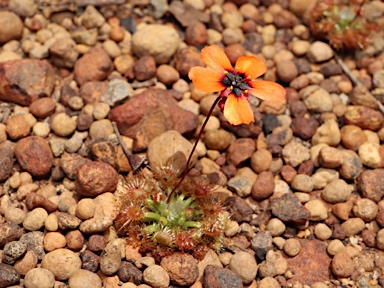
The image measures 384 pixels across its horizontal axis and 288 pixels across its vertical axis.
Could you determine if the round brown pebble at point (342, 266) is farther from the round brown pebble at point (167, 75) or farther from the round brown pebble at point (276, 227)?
the round brown pebble at point (167, 75)

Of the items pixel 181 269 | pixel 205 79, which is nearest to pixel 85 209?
pixel 181 269

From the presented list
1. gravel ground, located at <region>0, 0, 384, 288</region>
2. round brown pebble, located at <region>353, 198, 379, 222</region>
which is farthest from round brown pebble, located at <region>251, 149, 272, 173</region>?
round brown pebble, located at <region>353, 198, 379, 222</region>

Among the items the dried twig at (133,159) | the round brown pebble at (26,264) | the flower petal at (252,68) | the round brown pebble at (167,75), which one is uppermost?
the flower petal at (252,68)

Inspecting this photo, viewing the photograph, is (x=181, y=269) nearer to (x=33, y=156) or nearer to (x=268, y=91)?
(x=268, y=91)

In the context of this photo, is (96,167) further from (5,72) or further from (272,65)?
(272,65)

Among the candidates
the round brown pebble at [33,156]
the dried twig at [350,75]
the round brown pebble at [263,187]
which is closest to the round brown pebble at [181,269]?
the round brown pebble at [263,187]
